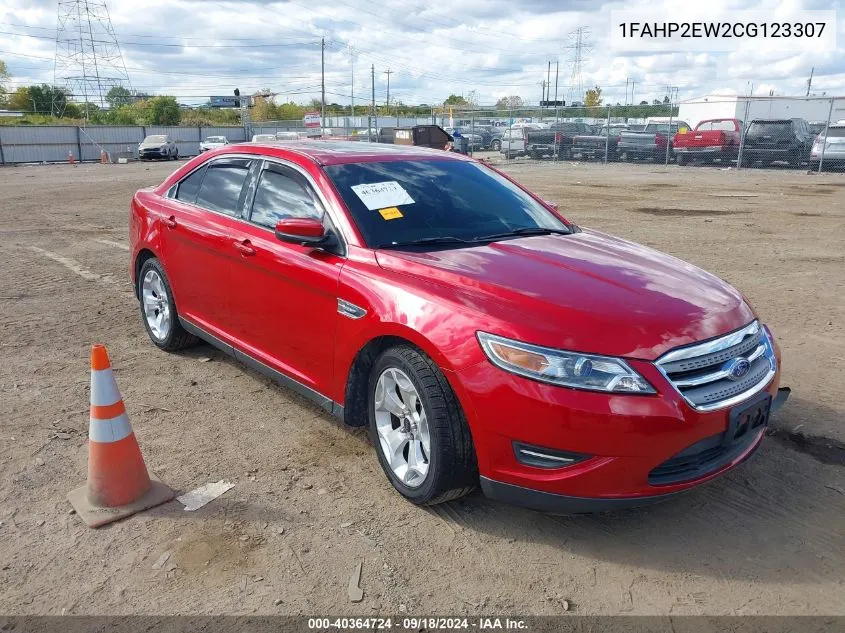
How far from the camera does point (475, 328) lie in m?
2.94

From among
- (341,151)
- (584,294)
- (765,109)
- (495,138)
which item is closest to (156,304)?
(341,151)

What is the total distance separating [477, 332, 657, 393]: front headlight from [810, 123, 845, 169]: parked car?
947 inches

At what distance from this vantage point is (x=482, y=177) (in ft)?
15.1

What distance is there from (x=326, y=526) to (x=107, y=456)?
3.55 feet

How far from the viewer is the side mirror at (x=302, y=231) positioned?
3.61 meters

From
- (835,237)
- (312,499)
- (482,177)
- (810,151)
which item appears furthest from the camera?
(810,151)

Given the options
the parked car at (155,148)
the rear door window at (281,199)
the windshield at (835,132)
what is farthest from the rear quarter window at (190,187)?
the parked car at (155,148)

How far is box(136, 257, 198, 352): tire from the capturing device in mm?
5293

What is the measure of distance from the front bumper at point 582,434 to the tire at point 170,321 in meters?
3.10

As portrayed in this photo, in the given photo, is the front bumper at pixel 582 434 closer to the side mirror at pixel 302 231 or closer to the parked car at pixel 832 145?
the side mirror at pixel 302 231

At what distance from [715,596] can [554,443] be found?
0.85m

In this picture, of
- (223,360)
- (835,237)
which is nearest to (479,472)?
(223,360)

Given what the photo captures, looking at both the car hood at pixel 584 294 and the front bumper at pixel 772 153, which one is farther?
the front bumper at pixel 772 153

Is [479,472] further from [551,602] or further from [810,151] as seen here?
[810,151]
